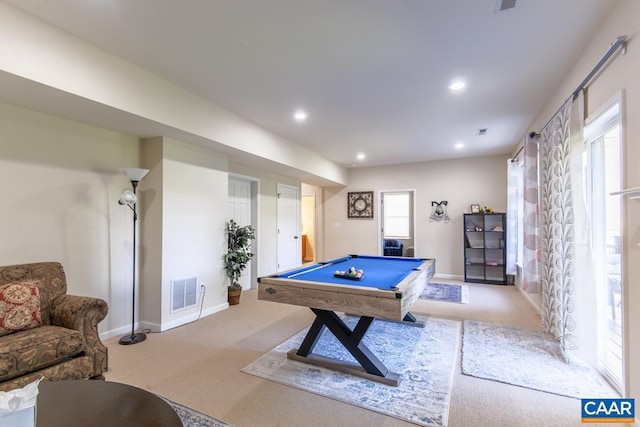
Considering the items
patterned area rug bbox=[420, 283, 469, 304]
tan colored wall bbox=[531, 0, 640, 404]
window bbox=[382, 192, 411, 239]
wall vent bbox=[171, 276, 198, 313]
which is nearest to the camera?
tan colored wall bbox=[531, 0, 640, 404]

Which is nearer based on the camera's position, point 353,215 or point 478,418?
point 478,418

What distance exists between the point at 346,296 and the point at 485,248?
16.6ft

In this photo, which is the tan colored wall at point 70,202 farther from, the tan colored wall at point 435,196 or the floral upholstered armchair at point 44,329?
the tan colored wall at point 435,196

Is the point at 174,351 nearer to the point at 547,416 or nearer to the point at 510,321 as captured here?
the point at 547,416

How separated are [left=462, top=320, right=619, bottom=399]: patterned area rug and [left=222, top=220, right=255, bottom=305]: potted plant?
3.04m

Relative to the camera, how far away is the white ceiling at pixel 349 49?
204cm

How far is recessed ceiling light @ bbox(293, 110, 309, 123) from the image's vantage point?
12.7 ft

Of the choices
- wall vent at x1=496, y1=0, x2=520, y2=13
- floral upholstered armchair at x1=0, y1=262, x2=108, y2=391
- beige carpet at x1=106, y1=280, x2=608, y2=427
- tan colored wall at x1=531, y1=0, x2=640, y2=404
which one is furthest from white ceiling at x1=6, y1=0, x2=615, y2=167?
beige carpet at x1=106, y1=280, x2=608, y2=427

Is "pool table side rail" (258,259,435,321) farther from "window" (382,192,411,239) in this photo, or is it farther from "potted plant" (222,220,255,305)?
"window" (382,192,411,239)

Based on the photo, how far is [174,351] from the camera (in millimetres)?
2928

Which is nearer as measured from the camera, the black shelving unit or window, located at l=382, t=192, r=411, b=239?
the black shelving unit

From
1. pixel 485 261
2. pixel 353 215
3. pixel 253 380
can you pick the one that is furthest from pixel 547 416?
pixel 353 215

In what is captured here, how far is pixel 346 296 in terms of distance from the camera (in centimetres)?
217

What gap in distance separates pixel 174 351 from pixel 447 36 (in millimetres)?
3597
